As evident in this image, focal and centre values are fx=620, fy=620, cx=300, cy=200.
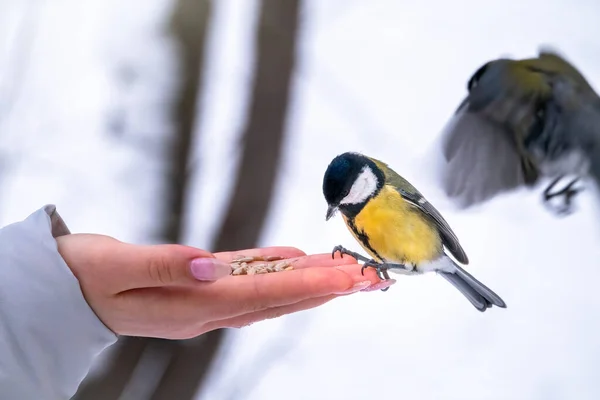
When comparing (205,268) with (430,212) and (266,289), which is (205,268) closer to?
(266,289)

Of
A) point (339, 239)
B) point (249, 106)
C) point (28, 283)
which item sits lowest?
point (339, 239)

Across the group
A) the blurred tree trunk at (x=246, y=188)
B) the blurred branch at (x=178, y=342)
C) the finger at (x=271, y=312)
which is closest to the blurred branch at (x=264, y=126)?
the blurred tree trunk at (x=246, y=188)

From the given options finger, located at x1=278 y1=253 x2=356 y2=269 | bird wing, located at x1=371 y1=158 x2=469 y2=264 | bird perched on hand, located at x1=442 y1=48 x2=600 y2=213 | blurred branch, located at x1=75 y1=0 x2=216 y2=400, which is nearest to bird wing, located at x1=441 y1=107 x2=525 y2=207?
bird perched on hand, located at x1=442 y1=48 x2=600 y2=213

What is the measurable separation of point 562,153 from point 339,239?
408 mm

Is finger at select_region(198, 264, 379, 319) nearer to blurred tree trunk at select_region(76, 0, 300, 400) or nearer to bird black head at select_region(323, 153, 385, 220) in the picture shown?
bird black head at select_region(323, 153, 385, 220)

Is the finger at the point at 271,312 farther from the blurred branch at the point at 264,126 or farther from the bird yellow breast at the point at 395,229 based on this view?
the blurred branch at the point at 264,126

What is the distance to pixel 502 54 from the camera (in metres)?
1.08

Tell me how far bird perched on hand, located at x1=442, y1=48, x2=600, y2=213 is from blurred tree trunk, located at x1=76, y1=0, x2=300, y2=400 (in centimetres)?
33

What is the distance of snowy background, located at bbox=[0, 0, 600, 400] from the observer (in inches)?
42.6

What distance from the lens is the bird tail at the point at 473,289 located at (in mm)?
866

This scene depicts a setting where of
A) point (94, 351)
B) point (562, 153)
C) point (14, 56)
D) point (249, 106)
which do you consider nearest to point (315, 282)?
point (94, 351)

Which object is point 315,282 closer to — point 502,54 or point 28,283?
point 28,283

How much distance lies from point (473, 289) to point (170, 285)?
500 millimetres

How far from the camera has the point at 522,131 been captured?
930 millimetres
